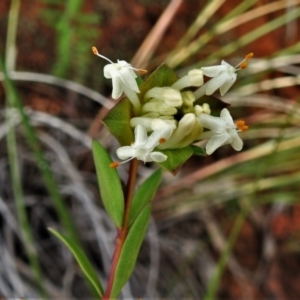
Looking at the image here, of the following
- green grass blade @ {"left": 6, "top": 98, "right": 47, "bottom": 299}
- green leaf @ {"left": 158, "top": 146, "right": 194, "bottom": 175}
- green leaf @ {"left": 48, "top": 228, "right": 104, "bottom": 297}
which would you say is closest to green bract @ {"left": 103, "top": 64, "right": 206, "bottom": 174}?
green leaf @ {"left": 158, "top": 146, "right": 194, "bottom": 175}

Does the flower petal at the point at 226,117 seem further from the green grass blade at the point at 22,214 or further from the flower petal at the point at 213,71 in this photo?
the green grass blade at the point at 22,214

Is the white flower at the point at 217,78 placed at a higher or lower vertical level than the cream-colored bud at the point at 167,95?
higher

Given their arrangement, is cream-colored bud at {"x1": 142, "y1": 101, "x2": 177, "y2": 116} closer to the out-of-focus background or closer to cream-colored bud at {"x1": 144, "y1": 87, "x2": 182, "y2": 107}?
cream-colored bud at {"x1": 144, "y1": 87, "x2": 182, "y2": 107}

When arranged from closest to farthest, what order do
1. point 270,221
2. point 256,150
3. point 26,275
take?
point 26,275
point 256,150
point 270,221

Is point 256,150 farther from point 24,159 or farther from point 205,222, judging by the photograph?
point 24,159

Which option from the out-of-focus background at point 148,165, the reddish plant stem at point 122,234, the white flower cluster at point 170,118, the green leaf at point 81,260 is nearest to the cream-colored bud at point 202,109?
the white flower cluster at point 170,118

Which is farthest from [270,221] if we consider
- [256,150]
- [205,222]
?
[256,150]
